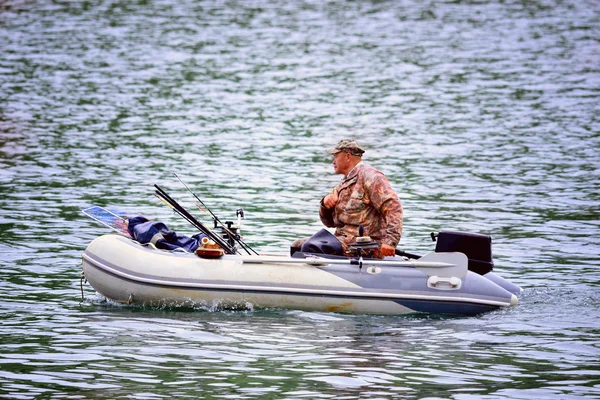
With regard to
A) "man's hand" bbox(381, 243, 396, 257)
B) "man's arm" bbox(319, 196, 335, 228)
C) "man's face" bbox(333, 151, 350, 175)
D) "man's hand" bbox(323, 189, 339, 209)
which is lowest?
"man's hand" bbox(381, 243, 396, 257)

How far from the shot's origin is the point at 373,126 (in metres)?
25.2

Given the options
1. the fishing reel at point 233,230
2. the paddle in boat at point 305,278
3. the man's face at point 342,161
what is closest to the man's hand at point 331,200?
the man's face at point 342,161

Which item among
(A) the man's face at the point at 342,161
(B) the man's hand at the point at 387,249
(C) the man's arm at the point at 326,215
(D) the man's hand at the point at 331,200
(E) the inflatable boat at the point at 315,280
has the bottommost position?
(E) the inflatable boat at the point at 315,280

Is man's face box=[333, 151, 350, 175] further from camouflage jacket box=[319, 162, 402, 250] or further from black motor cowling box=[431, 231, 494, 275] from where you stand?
black motor cowling box=[431, 231, 494, 275]

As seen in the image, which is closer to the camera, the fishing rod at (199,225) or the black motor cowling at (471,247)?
the black motor cowling at (471,247)

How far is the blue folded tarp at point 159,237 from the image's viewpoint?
12.8 meters

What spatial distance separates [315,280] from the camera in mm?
12094

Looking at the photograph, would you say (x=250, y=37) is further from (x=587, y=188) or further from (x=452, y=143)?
(x=587, y=188)

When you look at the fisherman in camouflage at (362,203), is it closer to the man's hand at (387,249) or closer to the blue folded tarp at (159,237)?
the man's hand at (387,249)

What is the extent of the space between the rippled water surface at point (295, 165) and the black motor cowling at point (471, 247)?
1.69 feet

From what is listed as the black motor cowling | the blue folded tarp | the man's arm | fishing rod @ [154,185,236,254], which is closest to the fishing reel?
fishing rod @ [154,185,236,254]

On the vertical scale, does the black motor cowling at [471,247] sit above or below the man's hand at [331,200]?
below

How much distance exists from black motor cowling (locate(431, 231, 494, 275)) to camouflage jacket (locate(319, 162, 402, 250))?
1.63 ft

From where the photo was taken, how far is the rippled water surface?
10.5 meters
